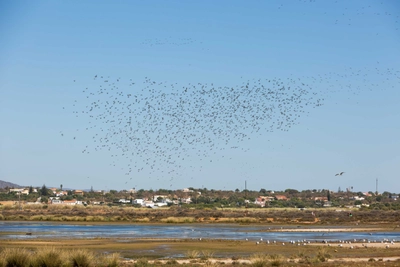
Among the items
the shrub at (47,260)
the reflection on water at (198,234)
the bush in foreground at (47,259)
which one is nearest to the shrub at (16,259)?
the bush in foreground at (47,259)

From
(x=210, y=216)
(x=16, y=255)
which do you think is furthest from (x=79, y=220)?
(x=16, y=255)

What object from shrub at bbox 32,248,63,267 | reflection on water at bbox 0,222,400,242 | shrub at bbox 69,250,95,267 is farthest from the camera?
reflection on water at bbox 0,222,400,242

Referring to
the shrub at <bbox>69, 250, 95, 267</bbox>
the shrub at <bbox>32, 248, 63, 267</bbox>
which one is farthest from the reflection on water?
the shrub at <bbox>32, 248, 63, 267</bbox>

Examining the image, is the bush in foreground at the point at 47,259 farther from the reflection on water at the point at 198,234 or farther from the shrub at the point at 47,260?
the reflection on water at the point at 198,234

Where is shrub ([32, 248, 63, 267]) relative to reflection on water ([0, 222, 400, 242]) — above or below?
above

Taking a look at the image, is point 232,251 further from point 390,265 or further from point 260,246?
point 390,265

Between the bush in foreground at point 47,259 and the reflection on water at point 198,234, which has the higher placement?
the bush in foreground at point 47,259

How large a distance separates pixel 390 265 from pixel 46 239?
30778 millimetres

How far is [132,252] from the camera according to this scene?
42.1 m

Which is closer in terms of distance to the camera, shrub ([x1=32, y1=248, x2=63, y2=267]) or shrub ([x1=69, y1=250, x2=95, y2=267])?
shrub ([x1=32, y1=248, x2=63, y2=267])

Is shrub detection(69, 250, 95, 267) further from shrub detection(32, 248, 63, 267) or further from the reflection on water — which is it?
the reflection on water

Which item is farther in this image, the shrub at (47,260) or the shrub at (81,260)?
the shrub at (81,260)

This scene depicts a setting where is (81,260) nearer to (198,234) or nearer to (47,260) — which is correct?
(47,260)

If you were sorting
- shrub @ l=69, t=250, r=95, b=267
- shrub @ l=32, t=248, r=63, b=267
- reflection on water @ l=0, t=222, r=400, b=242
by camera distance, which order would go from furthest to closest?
reflection on water @ l=0, t=222, r=400, b=242
shrub @ l=69, t=250, r=95, b=267
shrub @ l=32, t=248, r=63, b=267
